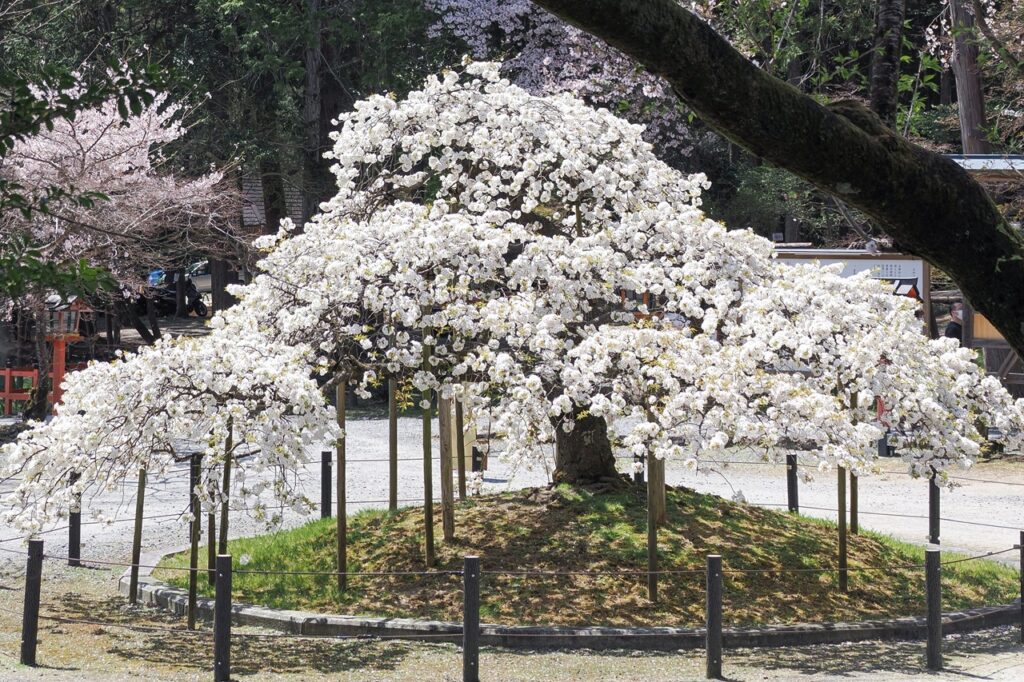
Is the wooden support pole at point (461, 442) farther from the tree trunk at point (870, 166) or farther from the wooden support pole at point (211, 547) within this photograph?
the tree trunk at point (870, 166)

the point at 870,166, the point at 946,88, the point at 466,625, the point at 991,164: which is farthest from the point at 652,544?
the point at 946,88

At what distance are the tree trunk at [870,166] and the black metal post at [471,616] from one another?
4620mm

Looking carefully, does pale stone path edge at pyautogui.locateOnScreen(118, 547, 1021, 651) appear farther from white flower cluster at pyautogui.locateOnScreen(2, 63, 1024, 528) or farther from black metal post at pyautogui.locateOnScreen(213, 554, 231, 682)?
black metal post at pyautogui.locateOnScreen(213, 554, 231, 682)

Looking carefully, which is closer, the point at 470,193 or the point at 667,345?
the point at 667,345

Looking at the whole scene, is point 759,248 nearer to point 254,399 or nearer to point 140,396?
point 254,399

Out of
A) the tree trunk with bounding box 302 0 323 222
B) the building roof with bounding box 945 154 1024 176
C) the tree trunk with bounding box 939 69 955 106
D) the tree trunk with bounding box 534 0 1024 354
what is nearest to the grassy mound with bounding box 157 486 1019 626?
the tree trunk with bounding box 534 0 1024 354

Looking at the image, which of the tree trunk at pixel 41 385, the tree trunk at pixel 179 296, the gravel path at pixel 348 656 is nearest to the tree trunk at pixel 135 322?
the tree trunk at pixel 41 385

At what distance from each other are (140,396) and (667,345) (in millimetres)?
4091

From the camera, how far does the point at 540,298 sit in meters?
11.0

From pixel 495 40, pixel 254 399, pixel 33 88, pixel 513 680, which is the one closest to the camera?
pixel 513 680

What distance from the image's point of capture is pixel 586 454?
13.1 meters

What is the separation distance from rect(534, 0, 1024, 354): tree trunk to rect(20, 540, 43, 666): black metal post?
6.51m

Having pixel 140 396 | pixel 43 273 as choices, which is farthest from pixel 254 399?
pixel 43 273

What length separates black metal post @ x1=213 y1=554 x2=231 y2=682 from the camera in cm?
839
